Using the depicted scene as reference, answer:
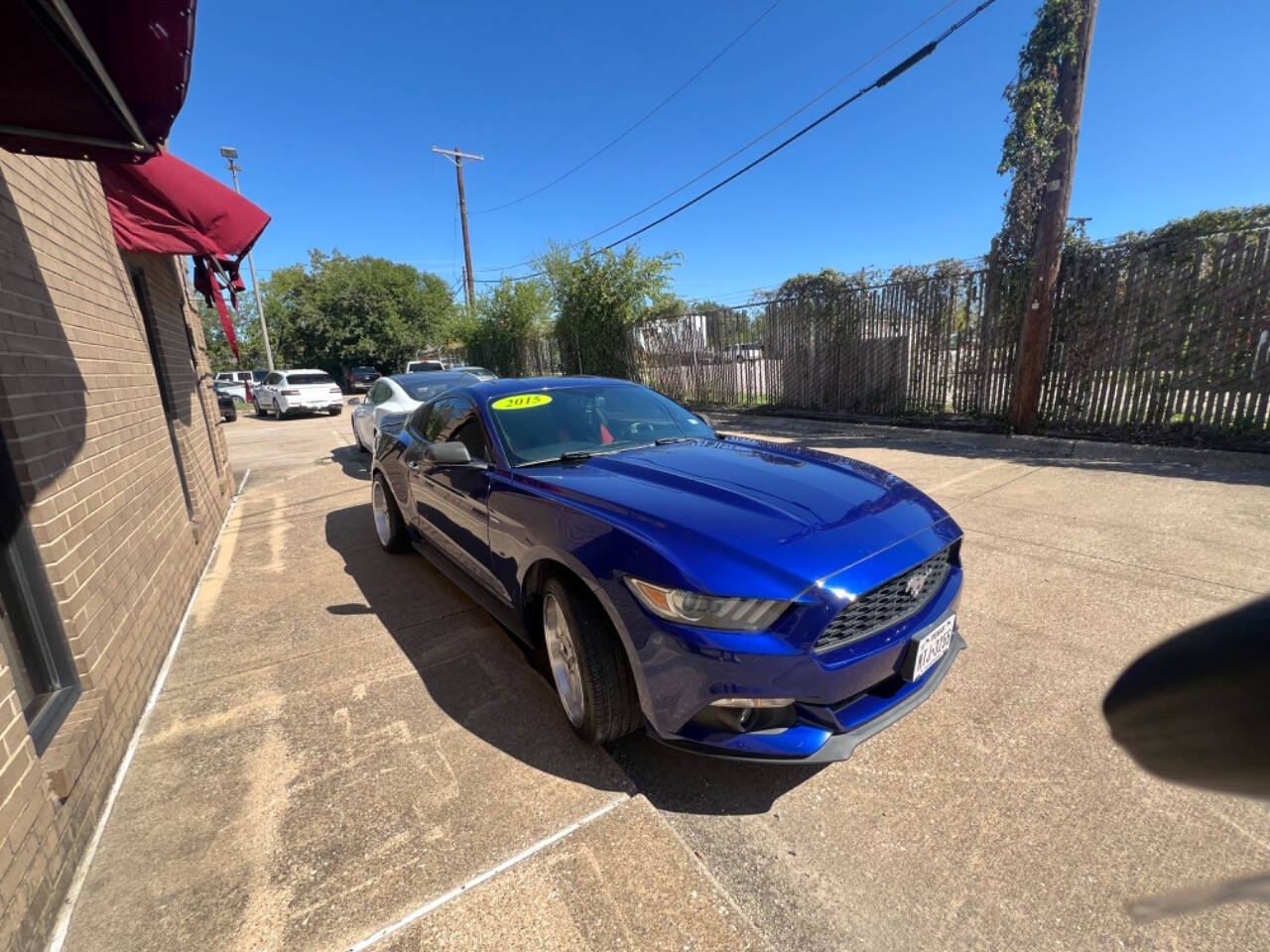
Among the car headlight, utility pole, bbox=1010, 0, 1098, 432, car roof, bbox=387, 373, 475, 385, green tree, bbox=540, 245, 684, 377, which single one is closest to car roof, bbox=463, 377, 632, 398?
the car headlight

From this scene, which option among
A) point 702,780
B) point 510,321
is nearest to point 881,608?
point 702,780

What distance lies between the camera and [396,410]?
27.5 ft

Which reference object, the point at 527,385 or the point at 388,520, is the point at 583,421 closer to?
the point at 527,385

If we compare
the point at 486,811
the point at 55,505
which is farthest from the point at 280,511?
the point at 486,811

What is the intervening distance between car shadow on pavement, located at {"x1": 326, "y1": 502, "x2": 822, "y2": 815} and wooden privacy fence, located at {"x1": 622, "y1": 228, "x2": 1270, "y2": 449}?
25.7 ft

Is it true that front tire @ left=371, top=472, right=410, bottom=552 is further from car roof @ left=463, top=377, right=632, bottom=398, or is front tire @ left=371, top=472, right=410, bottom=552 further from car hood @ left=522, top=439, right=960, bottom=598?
car hood @ left=522, top=439, right=960, bottom=598

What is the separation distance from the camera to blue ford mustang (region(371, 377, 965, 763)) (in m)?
1.90

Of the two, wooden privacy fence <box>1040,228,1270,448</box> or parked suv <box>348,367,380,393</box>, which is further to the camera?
parked suv <box>348,367,380,393</box>

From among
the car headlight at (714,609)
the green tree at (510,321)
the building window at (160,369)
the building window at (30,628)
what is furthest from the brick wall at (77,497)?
the green tree at (510,321)

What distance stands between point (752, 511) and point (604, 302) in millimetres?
14353

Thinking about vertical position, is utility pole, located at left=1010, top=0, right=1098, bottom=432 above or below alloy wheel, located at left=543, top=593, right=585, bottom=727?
above

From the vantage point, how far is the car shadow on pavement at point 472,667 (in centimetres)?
243

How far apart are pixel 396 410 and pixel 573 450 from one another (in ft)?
20.0

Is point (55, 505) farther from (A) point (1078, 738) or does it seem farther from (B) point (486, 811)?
(A) point (1078, 738)
